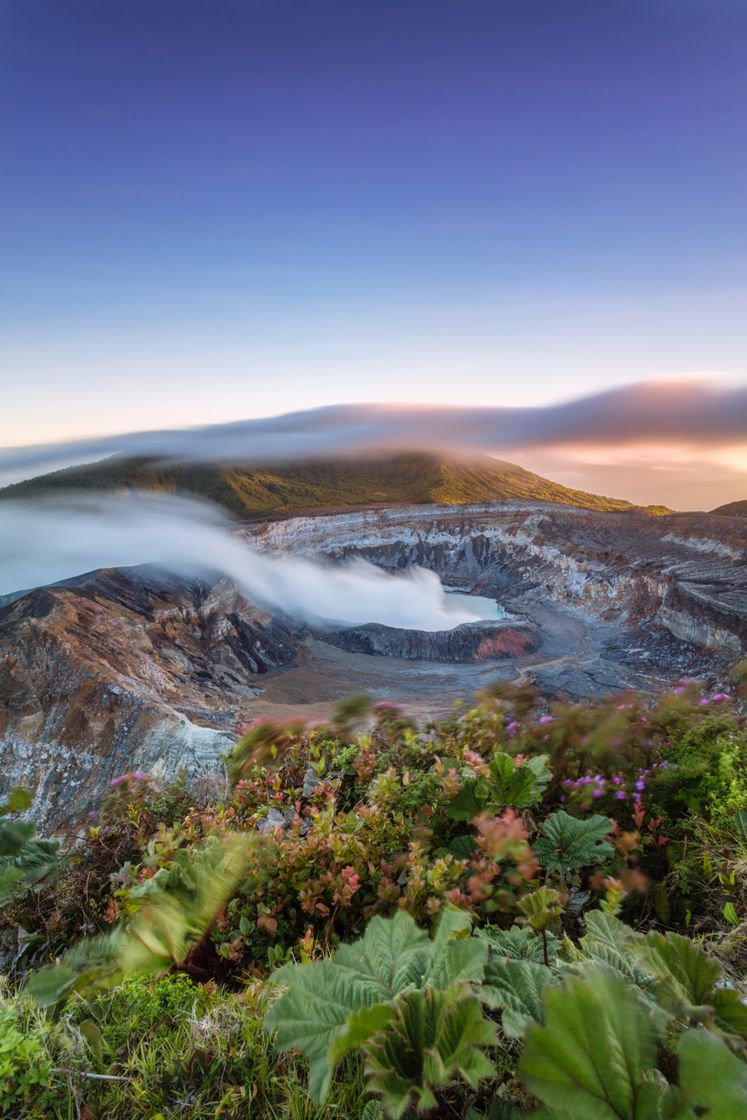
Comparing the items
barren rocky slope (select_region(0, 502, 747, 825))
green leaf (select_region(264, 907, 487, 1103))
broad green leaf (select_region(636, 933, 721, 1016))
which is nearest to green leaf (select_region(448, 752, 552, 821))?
green leaf (select_region(264, 907, 487, 1103))

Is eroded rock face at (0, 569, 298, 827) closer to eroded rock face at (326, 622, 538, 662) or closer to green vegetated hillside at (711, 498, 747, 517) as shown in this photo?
eroded rock face at (326, 622, 538, 662)

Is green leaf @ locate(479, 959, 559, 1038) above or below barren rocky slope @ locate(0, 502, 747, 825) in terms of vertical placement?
above

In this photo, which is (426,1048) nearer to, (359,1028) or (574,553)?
(359,1028)

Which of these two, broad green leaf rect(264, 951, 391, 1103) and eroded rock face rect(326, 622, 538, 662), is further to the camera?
eroded rock face rect(326, 622, 538, 662)

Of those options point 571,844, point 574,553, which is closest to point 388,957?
point 571,844

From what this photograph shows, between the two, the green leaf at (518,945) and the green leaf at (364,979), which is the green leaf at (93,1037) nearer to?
the green leaf at (364,979)

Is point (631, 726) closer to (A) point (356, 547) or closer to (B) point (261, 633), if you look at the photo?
(B) point (261, 633)

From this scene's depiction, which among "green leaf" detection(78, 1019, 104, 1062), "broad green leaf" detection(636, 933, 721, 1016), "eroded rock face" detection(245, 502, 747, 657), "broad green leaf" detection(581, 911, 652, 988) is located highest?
"broad green leaf" detection(636, 933, 721, 1016)
